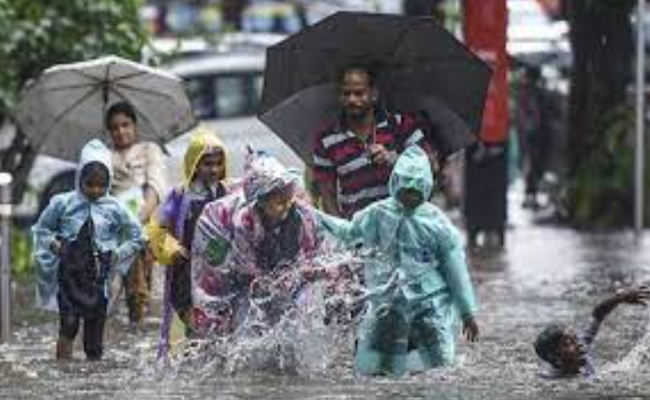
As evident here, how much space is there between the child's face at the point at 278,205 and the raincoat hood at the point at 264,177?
0.04 m

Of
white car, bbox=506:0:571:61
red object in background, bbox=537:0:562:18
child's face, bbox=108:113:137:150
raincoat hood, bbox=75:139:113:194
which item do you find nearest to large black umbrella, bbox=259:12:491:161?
raincoat hood, bbox=75:139:113:194

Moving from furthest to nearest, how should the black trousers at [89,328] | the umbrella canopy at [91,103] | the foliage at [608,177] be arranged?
1. the foliage at [608,177]
2. the umbrella canopy at [91,103]
3. the black trousers at [89,328]

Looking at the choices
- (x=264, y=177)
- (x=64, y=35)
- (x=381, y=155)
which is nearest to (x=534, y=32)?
(x=64, y=35)

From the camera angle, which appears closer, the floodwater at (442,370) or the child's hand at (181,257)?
the floodwater at (442,370)

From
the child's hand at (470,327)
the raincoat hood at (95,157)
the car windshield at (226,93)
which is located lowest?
the child's hand at (470,327)

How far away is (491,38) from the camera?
2081 cm

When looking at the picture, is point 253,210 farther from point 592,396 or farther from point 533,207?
point 533,207

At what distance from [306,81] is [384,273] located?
1.85m

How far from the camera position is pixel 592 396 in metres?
11.1

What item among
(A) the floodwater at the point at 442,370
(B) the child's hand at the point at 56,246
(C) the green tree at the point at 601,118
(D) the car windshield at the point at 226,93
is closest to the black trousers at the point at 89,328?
(A) the floodwater at the point at 442,370

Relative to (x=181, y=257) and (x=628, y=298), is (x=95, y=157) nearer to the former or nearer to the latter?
(x=181, y=257)

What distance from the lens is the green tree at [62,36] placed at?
19719 millimetres

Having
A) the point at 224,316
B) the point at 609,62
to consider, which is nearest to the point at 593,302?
the point at 224,316

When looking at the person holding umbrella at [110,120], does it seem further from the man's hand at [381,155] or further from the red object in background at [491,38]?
the red object in background at [491,38]
